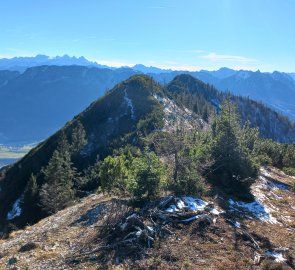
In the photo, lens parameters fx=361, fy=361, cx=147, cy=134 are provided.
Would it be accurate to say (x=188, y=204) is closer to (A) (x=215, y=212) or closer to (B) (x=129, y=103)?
(A) (x=215, y=212)

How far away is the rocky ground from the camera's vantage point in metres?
19.6

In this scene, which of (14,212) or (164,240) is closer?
(164,240)

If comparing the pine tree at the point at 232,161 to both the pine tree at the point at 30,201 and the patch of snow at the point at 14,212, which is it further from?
the patch of snow at the point at 14,212

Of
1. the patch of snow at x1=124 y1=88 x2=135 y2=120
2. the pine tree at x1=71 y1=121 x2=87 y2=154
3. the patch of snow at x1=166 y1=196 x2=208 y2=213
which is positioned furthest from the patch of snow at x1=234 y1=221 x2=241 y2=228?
the patch of snow at x1=124 y1=88 x2=135 y2=120

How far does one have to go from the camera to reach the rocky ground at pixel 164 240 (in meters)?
19.6

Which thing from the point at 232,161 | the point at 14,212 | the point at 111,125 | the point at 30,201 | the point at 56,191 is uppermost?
the point at 232,161

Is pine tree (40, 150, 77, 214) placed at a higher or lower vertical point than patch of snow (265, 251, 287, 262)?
lower

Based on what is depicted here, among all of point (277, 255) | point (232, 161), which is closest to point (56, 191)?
point (232, 161)

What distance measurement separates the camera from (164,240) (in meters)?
21.2

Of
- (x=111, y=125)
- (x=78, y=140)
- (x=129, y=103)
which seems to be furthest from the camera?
(x=129, y=103)

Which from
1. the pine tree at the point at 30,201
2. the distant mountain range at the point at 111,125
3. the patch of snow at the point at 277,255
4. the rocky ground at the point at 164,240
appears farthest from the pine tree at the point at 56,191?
the patch of snow at the point at 277,255

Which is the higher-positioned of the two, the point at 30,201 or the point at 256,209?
the point at 256,209

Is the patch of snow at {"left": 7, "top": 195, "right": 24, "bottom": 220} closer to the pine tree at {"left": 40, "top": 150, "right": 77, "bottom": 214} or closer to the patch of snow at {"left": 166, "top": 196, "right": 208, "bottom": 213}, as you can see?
the pine tree at {"left": 40, "top": 150, "right": 77, "bottom": 214}

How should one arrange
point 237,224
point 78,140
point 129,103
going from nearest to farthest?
→ point 237,224 → point 78,140 → point 129,103
